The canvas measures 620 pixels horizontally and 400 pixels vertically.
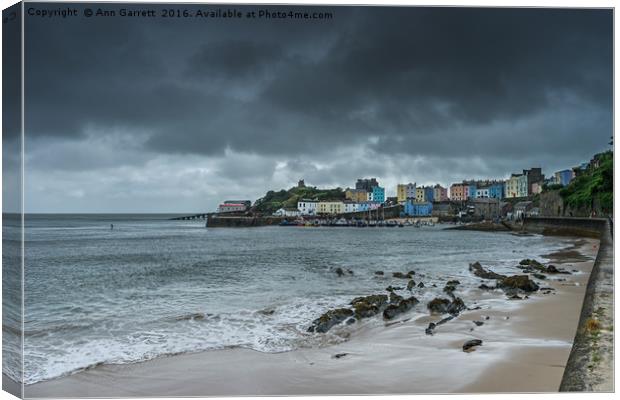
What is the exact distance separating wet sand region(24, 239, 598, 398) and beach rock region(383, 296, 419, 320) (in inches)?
26.7

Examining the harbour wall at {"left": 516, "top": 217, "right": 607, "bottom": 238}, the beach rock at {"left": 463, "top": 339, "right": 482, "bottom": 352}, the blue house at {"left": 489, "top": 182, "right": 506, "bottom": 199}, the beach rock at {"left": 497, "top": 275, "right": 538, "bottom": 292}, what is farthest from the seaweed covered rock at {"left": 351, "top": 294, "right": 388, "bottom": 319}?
the harbour wall at {"left": 516, "top": 217, "right": 607, "bottom": 238}

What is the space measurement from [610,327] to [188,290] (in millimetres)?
6835

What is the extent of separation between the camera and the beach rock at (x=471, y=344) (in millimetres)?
3855

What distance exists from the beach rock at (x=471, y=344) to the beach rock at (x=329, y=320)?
5.03 feet

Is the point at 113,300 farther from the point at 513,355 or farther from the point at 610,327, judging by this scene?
the point at 610,327

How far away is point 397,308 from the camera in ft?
18.8

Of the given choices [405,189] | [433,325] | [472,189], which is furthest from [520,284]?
[472,189]

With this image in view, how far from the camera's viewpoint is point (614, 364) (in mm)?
3031

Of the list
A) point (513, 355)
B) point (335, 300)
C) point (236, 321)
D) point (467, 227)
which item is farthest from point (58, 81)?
point (467, 227)

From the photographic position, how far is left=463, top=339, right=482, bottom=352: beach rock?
385 centimetres

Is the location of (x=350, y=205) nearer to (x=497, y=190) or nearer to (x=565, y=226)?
(x=497, y=190)

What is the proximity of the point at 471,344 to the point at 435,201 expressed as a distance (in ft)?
60.0

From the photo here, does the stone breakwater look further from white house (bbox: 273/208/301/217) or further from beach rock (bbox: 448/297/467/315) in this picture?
white house (bbox: 273/208/301/217)

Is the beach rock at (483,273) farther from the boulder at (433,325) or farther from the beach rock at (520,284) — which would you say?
the boulder at (433,325)
